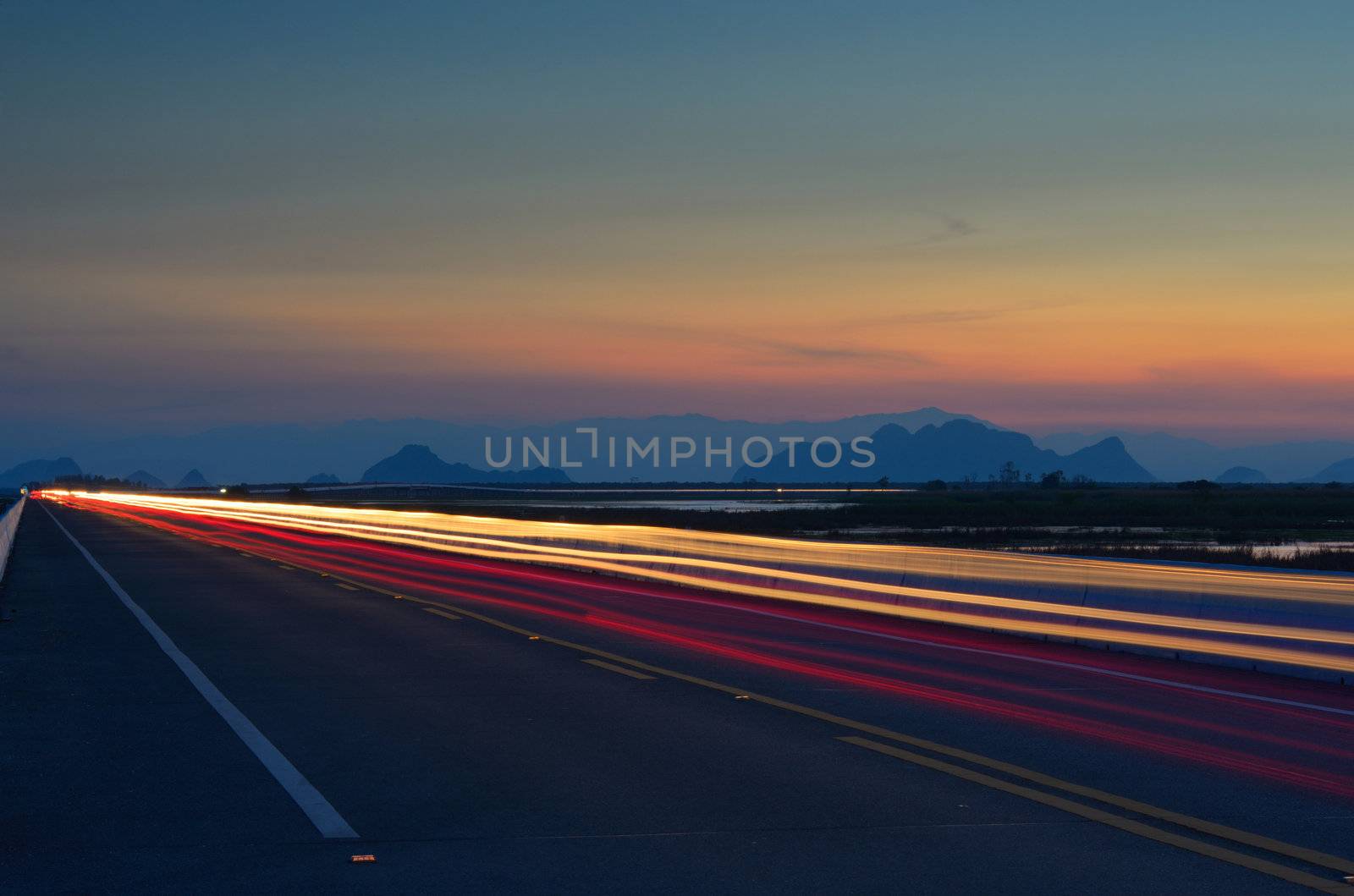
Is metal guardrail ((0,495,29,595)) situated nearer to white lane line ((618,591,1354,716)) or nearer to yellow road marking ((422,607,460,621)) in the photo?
yellow road marking ((422,607,460,621))

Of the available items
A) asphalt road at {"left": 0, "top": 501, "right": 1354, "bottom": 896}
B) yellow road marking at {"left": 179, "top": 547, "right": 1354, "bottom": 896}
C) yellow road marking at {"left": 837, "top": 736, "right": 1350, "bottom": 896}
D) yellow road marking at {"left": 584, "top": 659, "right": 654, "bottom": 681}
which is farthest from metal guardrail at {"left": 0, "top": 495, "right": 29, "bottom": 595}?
yellow road marking at {"left": 837, "top": 736, "right": 1350, "bottom": 896}

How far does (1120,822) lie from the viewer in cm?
828

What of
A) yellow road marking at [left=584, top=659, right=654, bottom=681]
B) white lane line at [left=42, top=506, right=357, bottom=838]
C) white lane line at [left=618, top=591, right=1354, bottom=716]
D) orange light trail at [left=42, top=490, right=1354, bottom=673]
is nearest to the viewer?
white lane line at [left=42, top=506, right=357, bottom=838]

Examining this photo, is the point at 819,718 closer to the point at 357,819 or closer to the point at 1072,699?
the point at 1072,699

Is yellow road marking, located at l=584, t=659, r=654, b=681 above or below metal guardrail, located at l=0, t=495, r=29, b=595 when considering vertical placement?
below

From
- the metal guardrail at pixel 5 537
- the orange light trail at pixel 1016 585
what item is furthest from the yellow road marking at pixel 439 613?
the metal guardrail at pixel 5 537

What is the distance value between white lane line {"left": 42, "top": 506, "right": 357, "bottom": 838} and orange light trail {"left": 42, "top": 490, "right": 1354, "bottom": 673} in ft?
32.8

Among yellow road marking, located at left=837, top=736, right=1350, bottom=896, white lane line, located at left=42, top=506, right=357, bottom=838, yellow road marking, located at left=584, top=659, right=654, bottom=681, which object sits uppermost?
yellow road marking, located at left=584, top=659, right=654, bottom=681

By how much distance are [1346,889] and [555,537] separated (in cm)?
3087

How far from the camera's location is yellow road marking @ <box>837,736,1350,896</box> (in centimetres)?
706

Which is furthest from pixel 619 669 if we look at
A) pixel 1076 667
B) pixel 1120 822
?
pixel 1120 822

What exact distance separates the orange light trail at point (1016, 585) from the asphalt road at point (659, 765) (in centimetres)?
55

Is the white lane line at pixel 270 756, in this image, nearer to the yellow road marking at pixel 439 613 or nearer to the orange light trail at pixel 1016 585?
the yellow road marking at pixel 439 613

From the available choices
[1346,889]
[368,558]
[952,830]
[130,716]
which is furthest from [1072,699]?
[368,558]
